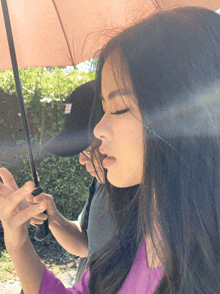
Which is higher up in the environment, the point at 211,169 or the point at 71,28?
the point at 71,28

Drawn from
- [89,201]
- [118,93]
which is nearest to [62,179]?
Answer: [89,201]

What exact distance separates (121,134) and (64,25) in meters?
1.06

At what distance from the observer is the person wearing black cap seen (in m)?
1.58

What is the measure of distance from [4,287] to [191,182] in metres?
3.25

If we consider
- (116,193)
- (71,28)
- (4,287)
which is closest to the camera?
(116,193)

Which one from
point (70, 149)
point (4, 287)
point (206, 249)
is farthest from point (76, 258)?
point (206, 249)

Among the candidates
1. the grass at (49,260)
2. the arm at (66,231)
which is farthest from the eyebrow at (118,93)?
the grass at (49,260)

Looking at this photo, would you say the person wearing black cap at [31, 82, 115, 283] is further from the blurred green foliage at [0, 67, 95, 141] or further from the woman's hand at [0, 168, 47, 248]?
the blurred green foliage at [0, 67, 95, 141]

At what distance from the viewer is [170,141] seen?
953 millimetres

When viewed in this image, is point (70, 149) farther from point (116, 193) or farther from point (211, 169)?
point (211, 169)

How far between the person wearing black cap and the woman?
535mm

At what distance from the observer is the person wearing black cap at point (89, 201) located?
1578mm

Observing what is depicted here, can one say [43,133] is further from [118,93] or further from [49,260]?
[118,93]

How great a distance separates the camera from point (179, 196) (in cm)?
96
